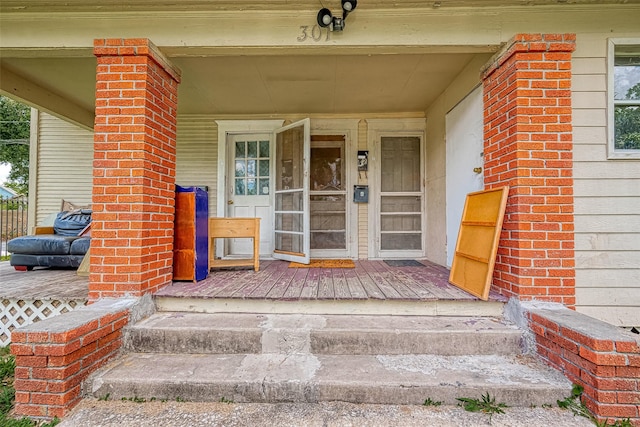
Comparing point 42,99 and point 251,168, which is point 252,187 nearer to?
point 251,168

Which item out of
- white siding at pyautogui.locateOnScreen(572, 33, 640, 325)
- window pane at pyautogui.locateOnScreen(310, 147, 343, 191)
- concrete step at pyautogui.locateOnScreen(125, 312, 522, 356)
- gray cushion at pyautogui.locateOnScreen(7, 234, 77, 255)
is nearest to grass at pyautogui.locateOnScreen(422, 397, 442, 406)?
concrete step at pyautogui.locateOnScreen(125, 312, 522, 356)

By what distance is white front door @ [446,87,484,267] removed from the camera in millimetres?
2826

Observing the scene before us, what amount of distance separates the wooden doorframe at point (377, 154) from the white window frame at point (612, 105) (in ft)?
7.18

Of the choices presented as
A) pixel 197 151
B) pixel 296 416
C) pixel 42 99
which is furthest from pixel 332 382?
pixel 42 99

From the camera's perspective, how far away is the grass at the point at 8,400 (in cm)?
150

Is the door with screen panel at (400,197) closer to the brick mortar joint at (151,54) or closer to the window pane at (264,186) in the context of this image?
the window pane at (264,186)

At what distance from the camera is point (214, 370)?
1.77m

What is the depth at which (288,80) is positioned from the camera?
3.46 metres

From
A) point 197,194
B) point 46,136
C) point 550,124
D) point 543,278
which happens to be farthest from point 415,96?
point 46,136

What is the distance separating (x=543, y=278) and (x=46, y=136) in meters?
7.29

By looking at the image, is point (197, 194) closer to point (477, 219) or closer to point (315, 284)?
point (315, 284)

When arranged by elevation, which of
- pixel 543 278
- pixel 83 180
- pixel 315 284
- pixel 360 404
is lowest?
pixel 360 404

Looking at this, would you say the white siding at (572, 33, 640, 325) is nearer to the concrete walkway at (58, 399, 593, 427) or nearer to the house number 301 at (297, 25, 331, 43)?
the concrete walkway at (58, 399, 593, 427)

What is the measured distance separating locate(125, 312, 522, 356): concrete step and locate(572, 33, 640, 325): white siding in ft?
2.99
